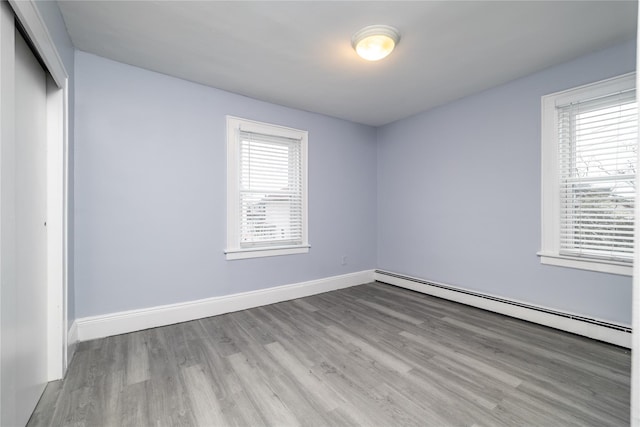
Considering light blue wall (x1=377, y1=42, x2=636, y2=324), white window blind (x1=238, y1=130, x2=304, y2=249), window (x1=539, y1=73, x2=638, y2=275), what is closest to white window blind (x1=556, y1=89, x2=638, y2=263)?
window (x1=539, y1=73, x2=638, y2=275)

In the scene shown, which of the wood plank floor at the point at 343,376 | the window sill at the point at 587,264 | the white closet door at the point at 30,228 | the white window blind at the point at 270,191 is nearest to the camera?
the white closet door at the point at 30,228

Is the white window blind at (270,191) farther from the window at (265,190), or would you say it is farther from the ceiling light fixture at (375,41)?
the ceiling light fixture at (375,41)

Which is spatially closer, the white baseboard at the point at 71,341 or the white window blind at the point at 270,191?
the white baseboard at the point at 71,341

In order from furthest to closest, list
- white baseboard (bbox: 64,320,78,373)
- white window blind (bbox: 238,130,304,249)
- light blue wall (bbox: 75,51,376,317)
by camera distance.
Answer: white window blind (bbox: 238,130,304,249)
light blue wall (bbox: 75,51,376,317)
white baseboard (bbox: 64,320,78,373)

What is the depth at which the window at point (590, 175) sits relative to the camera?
233cm

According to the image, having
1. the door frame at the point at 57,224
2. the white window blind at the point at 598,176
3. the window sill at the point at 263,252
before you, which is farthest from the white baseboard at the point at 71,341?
the white window blind at the point at 598,176

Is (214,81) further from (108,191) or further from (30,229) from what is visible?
(30,229)

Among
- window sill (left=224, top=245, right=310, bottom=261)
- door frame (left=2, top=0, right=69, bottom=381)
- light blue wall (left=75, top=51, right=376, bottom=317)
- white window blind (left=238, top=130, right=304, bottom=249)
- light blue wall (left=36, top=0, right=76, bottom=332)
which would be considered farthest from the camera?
white window blind (left=238, top=130, right=304, bottom=249)

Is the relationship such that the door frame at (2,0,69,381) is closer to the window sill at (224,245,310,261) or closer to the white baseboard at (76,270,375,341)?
the white baseboard at (76,270,375,341)

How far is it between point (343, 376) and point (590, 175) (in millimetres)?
2904

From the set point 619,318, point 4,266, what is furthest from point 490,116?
point 4,266

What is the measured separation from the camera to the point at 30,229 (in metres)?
1.62

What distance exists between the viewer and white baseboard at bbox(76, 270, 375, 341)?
2473 mm

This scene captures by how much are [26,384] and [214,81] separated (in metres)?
2.85
